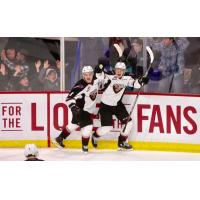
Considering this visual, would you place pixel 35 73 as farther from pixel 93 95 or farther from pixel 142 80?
pixel 142 80

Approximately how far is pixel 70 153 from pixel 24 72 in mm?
1064

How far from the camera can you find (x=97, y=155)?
6.38m

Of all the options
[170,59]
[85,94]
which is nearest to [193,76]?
[170,59]

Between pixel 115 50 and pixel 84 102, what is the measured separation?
2.22 ft

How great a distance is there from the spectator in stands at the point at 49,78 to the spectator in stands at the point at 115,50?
67 centimetres

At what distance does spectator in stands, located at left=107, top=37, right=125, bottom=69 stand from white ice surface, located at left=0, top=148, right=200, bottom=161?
1.00m

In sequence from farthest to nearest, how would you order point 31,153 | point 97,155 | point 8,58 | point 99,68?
point 8,58 < point 99,68 < point 97,155 < point 31,153

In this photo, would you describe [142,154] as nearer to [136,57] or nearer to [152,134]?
[152,134]

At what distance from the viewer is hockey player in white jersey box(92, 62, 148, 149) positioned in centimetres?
655

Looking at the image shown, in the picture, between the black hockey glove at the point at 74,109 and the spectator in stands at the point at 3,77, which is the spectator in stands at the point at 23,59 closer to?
the spectator in stands at the point at 3,77

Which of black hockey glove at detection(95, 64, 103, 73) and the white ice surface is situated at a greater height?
black hockey glove at detection(95, 64, 103, 73)

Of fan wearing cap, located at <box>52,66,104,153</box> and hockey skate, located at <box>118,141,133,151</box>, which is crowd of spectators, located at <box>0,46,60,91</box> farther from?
hockey skate, located at <box>118,141,133,151</box>

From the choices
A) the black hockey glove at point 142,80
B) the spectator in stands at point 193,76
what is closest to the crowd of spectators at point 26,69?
the black hockey glove at point 142,80

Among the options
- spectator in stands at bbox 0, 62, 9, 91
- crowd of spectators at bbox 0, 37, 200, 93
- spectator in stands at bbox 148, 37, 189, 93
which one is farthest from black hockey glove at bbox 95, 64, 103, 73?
spectator in stands at bbox 0, 62, 9, 91
